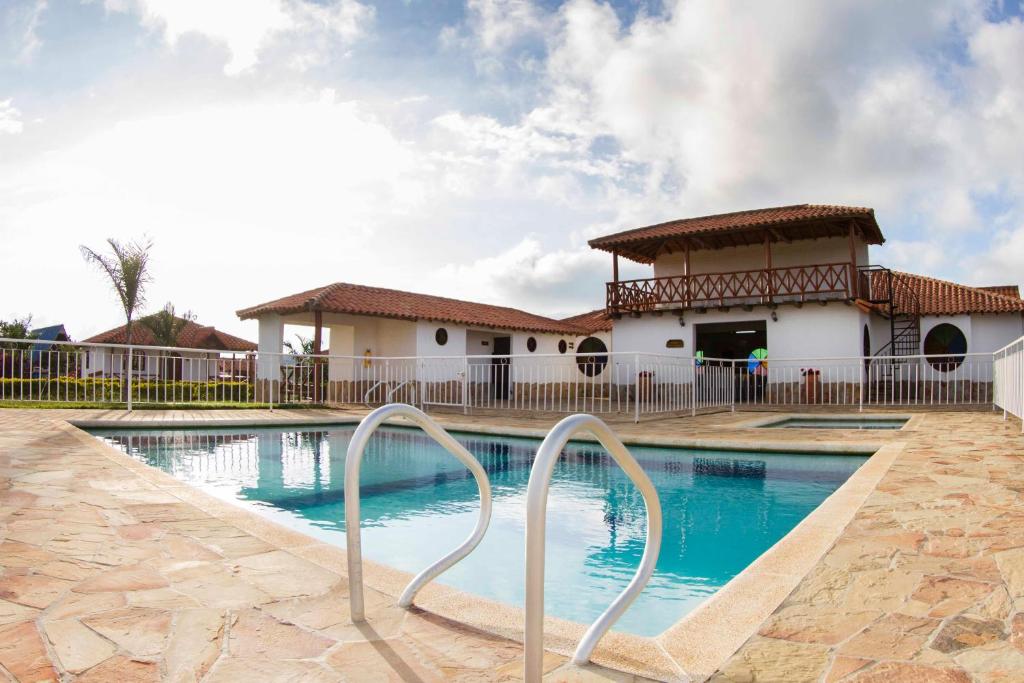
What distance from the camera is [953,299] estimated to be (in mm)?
20594

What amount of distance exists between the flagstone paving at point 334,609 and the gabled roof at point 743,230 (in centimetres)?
1543

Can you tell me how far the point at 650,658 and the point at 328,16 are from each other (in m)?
9.24

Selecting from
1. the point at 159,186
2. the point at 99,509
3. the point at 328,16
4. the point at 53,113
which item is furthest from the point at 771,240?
the point at 99,509

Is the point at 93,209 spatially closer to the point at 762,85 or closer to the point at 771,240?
the point at 762,85

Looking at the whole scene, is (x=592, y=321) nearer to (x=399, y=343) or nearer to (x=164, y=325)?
(x=399, y=343)

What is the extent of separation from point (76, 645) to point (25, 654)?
129 millimetres

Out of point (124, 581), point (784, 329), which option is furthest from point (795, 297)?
point (124, 581)

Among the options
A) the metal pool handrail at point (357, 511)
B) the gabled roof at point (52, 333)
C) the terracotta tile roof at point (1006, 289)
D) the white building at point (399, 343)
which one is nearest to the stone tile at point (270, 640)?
the metal pool handrail at point (357, 511)

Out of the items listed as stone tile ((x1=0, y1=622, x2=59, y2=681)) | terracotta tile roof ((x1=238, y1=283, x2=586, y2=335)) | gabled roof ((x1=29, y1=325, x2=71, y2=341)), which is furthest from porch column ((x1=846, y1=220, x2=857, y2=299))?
gabled roof ((x1=29, y1=325, x2=71, y2=341))

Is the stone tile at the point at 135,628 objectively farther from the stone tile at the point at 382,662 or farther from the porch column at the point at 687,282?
the porch column at the point at 687,282

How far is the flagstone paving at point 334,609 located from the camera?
187 cm

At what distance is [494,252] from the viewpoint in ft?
49.6

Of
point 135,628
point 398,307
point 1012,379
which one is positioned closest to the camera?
point 135,628

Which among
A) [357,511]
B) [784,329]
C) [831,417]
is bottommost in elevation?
[831,417]
